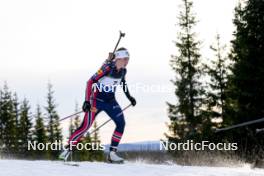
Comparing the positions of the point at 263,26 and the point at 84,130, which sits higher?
the point at 263,26

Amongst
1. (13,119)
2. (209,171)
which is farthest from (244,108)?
(13,119)

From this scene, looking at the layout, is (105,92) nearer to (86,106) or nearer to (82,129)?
(86,106)

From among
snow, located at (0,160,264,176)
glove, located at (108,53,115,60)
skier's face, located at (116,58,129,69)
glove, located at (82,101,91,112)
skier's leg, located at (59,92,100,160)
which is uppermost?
glove, located at (108,53,115,60)

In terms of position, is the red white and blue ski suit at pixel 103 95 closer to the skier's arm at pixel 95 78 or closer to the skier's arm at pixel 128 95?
the skier's arm at pixel 95 78

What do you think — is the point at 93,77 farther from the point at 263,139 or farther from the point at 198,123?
the point at 198,123

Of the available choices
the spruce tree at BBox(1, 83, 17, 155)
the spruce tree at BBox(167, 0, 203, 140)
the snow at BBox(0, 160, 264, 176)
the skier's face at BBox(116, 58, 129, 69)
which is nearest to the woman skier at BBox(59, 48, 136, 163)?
the skier's face at BBox(116, 58, 129, 69)

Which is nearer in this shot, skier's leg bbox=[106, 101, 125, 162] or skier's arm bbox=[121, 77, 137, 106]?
skier's leg bbox=[106, 101, 125, 162]

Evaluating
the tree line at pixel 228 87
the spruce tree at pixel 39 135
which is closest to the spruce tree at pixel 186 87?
the tree line at pixel 228 87

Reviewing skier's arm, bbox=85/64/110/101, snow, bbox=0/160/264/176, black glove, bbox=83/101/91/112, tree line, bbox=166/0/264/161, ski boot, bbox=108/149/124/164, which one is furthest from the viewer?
tree line, bbox=166/0/264/161

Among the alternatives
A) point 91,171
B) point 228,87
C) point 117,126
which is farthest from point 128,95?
point 228,87

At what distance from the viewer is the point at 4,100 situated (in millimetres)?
54562

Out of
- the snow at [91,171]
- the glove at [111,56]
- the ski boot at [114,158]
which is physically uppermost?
the glove at [111,56]

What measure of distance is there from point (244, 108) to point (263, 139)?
4.30 m

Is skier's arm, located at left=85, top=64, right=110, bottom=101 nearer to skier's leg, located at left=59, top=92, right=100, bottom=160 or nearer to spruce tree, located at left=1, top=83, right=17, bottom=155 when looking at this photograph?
skier's leg, located at left=59, top=92, right=100, bottom=160
